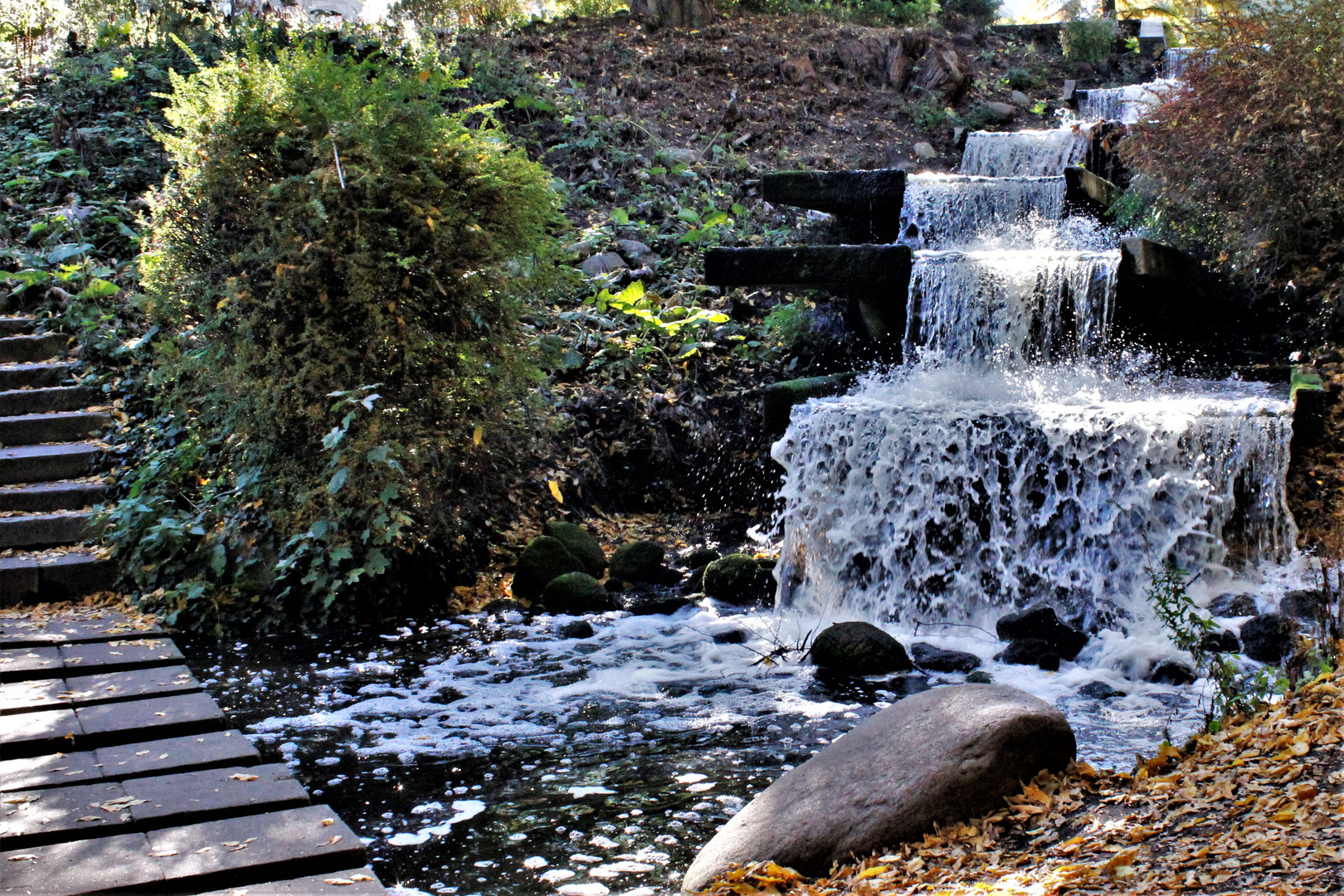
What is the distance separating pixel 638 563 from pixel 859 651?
223 cm

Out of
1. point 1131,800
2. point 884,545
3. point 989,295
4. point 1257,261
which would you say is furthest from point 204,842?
point 1257,261

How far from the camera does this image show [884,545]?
285 inches

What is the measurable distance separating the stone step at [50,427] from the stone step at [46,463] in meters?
0.17

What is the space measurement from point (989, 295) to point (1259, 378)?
2.07 meters

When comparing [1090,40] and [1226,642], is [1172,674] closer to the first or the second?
[1226,642]

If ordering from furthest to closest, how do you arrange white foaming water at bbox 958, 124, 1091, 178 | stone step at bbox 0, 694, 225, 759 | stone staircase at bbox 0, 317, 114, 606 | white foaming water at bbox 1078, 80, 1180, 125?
1. white foaming water at bbox 1078, 80, 1180, 125
2. white foaming water at bbox 958, 124, 1091, 178
3. stone staircase at bbox 0, 317, 114, 606
4. stone step at bbox 0, 694, 225, 759

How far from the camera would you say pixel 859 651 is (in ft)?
18.6

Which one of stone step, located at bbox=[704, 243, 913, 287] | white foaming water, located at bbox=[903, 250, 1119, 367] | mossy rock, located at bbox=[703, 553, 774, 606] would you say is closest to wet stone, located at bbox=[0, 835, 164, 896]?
mossy rock, located at bbox=[703, 553, 774, 606]

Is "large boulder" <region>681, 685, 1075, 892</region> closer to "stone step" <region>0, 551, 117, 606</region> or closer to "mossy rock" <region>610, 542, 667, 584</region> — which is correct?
"mossy rock" <region>610, 542, 667, 584</region>

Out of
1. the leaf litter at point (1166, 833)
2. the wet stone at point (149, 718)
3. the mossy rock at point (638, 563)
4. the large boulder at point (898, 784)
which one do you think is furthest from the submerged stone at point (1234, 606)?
the wet stone at point (149, 718)

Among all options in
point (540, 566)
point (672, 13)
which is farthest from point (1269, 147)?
point (672, 13)

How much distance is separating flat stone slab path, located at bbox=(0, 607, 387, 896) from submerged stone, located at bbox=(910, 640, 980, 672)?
336 centimetres

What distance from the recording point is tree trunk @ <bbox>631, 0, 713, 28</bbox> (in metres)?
17.3

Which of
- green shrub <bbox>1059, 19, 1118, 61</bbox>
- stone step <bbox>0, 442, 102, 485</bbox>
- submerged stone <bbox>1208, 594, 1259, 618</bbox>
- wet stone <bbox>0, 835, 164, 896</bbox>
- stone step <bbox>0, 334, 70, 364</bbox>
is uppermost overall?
green shrub <bbox>1059, 19, 1118, 61</bbox>
